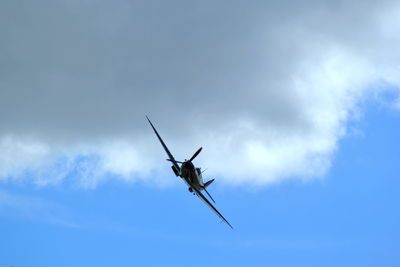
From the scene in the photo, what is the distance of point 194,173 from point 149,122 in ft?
45.4

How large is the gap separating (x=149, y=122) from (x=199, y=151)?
1326 centimetres

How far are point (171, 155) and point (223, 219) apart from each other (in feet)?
58.5

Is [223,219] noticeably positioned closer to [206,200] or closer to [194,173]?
[206,200]

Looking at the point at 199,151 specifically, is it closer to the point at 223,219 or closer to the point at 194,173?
the point at 194,173

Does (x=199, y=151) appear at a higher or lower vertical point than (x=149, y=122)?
lower

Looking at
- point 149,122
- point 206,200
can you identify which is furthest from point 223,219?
point 149,122

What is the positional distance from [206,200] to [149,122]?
20.7 m

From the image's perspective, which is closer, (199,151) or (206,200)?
(199,151)

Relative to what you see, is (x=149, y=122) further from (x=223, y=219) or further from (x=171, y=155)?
(x=223, y=219)

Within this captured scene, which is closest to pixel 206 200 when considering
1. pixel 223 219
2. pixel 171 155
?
pixel 223 219

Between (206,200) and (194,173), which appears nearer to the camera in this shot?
(194,173)

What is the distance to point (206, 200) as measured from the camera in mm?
139000

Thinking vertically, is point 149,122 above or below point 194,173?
above

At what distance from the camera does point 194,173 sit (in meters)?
128
